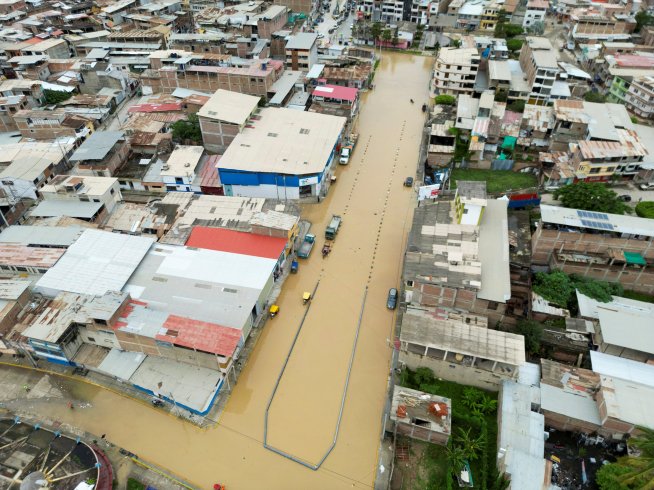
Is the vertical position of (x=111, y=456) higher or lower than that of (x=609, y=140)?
lower

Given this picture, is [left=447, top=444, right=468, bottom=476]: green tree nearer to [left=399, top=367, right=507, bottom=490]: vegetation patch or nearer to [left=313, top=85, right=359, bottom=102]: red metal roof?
[left=399, top=367, right=507, bottom=490]: vegetation patch

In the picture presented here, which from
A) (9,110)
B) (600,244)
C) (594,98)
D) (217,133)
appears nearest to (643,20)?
(594,98)

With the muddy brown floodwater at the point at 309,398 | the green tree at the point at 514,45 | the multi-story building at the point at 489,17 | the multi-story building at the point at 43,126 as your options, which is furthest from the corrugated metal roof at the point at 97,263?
the multi-story building at the point at 489,17

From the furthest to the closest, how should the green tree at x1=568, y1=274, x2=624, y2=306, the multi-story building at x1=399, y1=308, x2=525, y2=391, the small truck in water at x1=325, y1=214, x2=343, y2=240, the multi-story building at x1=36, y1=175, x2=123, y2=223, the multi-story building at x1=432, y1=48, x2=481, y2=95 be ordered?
the multi-story building at x1=432, y1=48, x2=481, y2=95
the small truck in water at x1=325, y1=214, x2=343, y2=240
the multi-story building at x1=36, y1=175, x2=123, y2=223
the green tree at x1=568, y1=274, x2=624, y2=306
the multi-story building at x1=399, y1=308, x2=525, y2=391

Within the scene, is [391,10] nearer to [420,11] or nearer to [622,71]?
[420,11]

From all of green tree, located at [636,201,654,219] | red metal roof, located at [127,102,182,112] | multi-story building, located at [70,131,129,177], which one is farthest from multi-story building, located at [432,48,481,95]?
multi-story building, located at [70,131,129,177]

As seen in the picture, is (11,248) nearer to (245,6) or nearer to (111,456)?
(111,456)

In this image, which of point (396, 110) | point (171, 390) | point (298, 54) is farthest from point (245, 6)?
point (171, 390)

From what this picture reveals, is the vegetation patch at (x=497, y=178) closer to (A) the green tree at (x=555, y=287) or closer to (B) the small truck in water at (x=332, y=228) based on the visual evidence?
(B) the small truck in water at (x=332, y=228)
